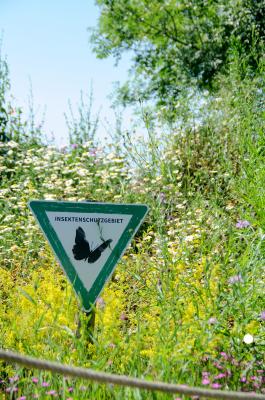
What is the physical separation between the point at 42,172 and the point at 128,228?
4.42 meters

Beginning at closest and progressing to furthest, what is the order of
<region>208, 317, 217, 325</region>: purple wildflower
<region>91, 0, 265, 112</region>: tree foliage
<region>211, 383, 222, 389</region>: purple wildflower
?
<region>211, 383, 222, 389</region>: purple wildflower, <region>208, 317, 217, 325</region>: purple wildflower, <region>91, 0, 265, 112</region>: tree foliage

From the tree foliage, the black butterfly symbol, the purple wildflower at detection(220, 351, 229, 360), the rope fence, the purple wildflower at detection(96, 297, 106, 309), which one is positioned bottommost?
the purple wildflower at detection(220, 351, 229, 360)

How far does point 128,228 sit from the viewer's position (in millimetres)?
3572

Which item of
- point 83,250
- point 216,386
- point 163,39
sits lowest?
point 216,386

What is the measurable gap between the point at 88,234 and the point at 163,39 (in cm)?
1437

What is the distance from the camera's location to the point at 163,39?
17219 mm

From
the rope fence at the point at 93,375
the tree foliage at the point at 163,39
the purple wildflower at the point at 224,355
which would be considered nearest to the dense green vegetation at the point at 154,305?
the purple wildflower at the point at 224,355

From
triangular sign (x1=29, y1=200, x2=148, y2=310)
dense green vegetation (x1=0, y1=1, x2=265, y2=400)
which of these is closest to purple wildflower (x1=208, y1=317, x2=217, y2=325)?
dense green vegetation (x1=0, y1=1, x2=265, y2=400)

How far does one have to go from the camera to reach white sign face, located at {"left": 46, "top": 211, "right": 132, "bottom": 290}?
11.5 feet

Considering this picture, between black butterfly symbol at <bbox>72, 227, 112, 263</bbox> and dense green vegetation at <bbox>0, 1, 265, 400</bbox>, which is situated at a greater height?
black butterfly symbol at <bbox>72, 227, 112, 263</bbox>

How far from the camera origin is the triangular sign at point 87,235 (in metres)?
3.51

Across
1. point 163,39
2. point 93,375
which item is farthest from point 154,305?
point 163,39

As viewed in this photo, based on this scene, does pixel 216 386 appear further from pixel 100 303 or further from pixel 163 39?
pixel 163 39

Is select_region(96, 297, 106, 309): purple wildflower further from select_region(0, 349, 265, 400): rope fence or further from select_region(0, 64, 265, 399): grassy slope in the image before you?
select_region(0, 349, 265, 400): rope fence
